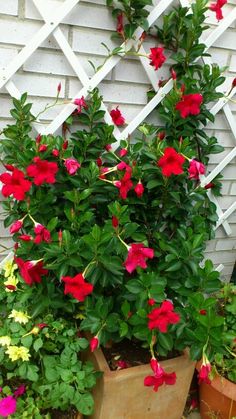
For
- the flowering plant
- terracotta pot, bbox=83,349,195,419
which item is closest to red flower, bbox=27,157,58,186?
the flowering plant

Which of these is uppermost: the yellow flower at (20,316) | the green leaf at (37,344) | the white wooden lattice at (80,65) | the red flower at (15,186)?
the white wooden lattice at (80,65)

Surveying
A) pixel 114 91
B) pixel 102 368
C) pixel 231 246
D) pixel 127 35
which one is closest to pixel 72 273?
pixel 102 368

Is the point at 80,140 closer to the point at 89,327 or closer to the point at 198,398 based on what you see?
the point at 89,327

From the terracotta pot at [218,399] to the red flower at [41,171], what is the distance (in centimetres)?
104

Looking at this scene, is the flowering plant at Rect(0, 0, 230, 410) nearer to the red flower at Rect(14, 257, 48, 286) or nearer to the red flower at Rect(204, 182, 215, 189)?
the red flower at Rect(14, 257, 48, 286)

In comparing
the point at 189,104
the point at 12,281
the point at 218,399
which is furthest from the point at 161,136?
the point at 218,399

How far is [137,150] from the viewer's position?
1632 millimetres

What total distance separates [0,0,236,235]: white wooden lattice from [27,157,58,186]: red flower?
1.01 ft

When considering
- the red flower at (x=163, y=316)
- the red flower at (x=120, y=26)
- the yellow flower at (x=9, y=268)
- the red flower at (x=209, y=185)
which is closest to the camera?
the red flower at (x=163, y=316)

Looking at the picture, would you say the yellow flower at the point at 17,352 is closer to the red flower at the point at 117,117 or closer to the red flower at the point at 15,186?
the red flower at the point at 15,186

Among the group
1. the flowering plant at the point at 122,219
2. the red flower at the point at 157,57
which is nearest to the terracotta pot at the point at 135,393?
the flowering plant at the point at 122,219

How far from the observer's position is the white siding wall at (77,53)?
1490mm

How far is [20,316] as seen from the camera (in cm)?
154

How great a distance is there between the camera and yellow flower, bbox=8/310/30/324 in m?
1.53
